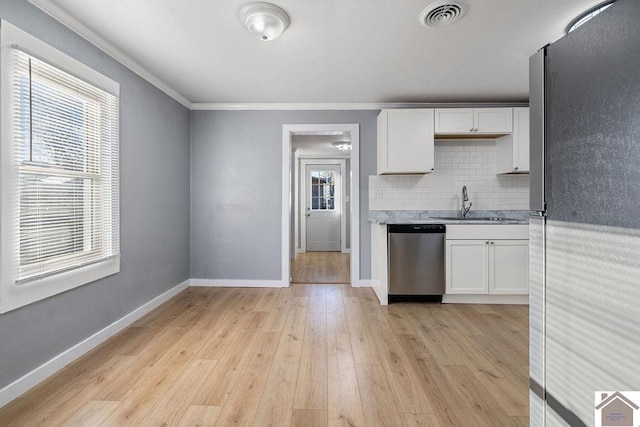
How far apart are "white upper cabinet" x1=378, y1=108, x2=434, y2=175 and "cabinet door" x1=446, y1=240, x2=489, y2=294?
3.04ft

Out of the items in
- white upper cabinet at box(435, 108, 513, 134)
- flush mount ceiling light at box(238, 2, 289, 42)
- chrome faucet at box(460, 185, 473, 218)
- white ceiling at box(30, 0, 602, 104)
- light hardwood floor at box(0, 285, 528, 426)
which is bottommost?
light hardwood floor at box(0, 285, 528, 426)

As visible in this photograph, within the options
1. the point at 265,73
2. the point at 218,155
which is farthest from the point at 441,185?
the point at 218,155

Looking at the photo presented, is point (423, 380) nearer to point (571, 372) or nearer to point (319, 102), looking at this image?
point (571, 372)

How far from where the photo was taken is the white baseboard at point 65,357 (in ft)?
5.49

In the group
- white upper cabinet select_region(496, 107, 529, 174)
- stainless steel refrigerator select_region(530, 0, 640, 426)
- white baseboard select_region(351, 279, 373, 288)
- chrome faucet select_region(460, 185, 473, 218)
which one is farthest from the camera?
white baseboard select_region(351, 279, 373, 288)

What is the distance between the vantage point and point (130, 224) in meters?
2.68

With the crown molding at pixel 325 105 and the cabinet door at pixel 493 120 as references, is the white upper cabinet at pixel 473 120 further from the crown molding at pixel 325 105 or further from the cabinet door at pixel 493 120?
the crown molding at pixel 325 105

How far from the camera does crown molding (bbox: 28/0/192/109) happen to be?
1.90 meters

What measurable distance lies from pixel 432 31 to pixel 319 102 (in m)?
1.75

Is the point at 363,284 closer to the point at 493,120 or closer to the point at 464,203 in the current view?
the point at 464,203

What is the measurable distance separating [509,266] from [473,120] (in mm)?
1632

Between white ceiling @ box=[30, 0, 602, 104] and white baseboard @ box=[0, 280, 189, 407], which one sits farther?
white ceiling @ box=[30, 0, 602, 104]

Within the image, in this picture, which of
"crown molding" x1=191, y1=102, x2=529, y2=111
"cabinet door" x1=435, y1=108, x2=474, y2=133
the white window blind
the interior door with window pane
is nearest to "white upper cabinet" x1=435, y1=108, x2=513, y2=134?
"cabinet door" x1=435, y1=108, x2=474, y2=133

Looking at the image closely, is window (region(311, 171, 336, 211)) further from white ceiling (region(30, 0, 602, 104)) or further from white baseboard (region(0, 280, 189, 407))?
white baseboard (region(0, 280, 189, 407))
